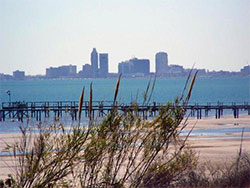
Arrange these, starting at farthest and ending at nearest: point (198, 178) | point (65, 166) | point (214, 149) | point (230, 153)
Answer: point (214, 149) < point (230, 153) < point (198, 178) < point (65, 166)

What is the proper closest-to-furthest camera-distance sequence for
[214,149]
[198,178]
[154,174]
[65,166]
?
[65,166] → [154,174] → [198,178] → [214,149]

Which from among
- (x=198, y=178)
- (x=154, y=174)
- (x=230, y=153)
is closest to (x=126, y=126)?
(x=154, y=174)

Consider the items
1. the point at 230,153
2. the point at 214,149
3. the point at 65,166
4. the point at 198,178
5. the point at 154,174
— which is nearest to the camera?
the point at 65,166

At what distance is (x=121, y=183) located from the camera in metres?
9.66

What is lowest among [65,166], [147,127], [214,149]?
[214,149]

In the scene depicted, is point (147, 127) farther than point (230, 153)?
No

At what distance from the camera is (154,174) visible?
9.87 metres

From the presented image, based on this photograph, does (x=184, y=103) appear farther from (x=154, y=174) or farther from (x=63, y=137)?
(x=63, y=137)

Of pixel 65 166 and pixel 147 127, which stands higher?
pixel 147 127

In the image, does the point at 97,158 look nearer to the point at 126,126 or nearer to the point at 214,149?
the point at 126,126

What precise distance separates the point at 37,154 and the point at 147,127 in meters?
2.09

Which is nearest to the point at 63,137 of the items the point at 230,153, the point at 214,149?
the point at 230,153

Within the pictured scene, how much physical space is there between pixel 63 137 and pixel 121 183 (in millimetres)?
1347

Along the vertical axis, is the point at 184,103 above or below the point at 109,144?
above
